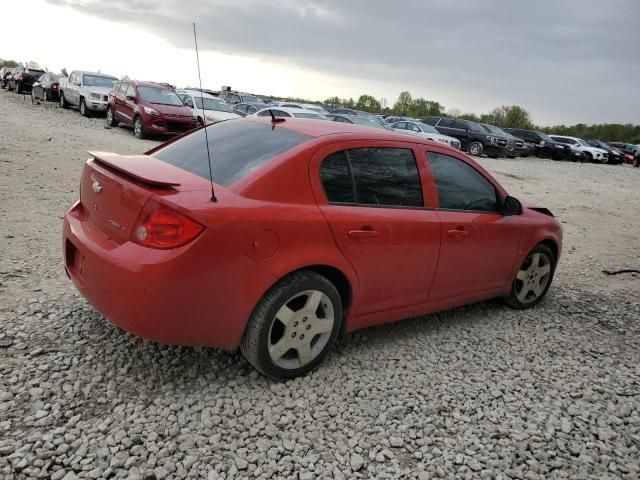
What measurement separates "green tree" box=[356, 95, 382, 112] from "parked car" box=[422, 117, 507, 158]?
49278 mm

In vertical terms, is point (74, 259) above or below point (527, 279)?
above

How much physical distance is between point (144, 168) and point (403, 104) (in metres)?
73.5

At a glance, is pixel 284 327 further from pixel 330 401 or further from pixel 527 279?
pixel 527 279

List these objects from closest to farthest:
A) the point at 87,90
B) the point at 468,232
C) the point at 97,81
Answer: the point at 468,232
the point at 87,90
the point at 97,81

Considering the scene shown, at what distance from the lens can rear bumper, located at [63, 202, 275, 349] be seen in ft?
8.43

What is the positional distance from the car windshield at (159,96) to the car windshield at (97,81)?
480 cm

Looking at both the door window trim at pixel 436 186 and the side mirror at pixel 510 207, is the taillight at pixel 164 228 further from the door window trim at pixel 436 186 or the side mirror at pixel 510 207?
the side mirror at pixel 510 207

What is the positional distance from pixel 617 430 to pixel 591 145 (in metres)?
37.8

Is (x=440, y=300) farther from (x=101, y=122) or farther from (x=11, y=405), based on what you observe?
(x=101, y=122)

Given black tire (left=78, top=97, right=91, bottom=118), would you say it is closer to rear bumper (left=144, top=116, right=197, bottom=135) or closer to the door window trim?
rear bumper (left=144, top=116, right=197, bottom=135)

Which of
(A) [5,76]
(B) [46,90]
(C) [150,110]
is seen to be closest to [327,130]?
(C) [150,110]

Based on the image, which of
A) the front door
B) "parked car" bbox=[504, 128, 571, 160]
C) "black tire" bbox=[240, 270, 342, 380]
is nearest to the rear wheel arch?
the front door

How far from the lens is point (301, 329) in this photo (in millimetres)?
3066

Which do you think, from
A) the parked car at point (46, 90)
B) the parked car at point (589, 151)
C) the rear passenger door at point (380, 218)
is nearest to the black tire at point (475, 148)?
the parked car at point (589, 151)
